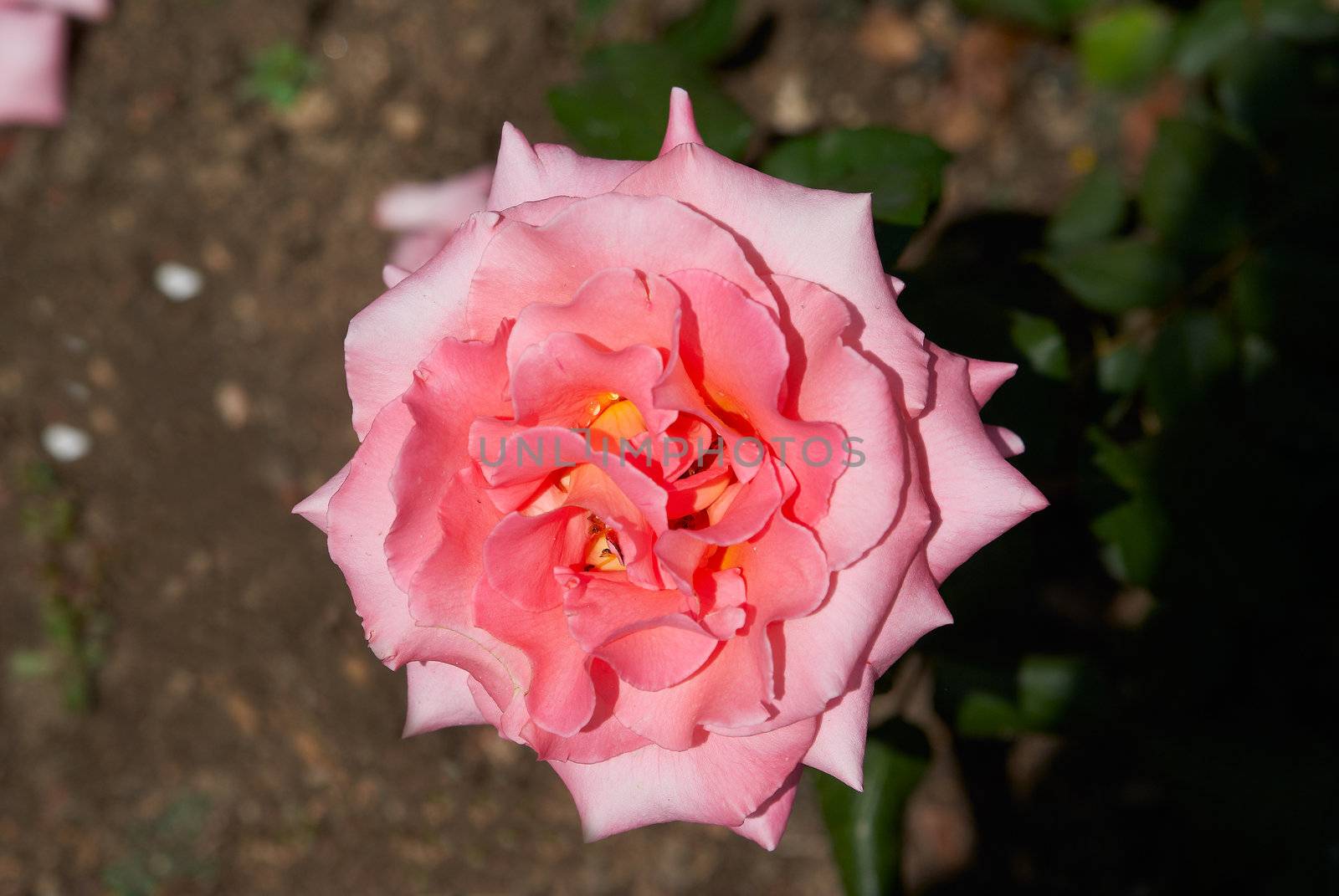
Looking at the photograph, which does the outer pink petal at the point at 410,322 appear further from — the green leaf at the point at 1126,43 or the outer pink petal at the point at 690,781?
the green leaf at the point at 1126,43

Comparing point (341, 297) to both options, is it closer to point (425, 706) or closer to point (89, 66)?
point (89, 66)

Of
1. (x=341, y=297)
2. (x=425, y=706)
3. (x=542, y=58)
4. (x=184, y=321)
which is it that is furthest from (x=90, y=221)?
(x=425, y=706)

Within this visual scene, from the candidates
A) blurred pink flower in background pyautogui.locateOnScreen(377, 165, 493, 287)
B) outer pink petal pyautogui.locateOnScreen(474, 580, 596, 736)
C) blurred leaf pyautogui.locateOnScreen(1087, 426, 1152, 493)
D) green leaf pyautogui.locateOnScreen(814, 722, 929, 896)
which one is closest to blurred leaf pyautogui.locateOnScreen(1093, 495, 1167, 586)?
blurred leaf pyautogui.locateOnScreen(1087, 426, 1152, 493)

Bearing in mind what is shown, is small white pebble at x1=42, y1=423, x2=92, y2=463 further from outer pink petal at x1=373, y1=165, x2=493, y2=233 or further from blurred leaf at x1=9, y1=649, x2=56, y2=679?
outer pink petal at x1=373, y1=165, x2=493, y2=233

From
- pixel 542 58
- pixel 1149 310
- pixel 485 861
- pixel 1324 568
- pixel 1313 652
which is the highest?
pixel 542 58

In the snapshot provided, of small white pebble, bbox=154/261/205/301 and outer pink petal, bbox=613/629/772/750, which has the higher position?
outer pink petal, bbox=613/629/772/750

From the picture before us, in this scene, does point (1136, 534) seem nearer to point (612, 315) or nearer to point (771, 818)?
point (771, 818)
